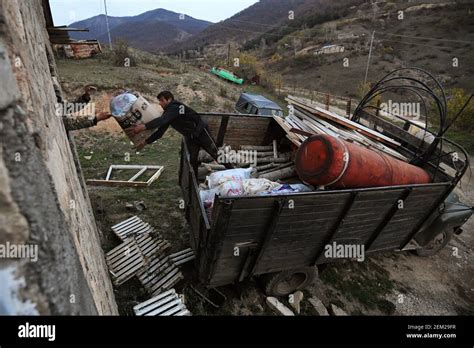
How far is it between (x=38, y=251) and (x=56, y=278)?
0.44 feet

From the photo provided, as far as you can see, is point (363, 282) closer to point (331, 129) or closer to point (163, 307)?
point (331, 129)

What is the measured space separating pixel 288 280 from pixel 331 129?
2520 mm

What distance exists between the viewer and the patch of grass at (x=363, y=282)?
14.5 feet

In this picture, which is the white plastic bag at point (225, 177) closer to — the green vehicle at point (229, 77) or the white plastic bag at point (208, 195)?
the white plastic bag at point (208, 195)

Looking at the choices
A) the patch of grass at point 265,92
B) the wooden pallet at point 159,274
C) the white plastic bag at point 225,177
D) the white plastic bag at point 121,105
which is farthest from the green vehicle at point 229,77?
the wooden pallet at point 159,274

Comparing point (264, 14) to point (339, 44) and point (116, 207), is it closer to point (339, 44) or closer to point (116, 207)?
point (339, 44)

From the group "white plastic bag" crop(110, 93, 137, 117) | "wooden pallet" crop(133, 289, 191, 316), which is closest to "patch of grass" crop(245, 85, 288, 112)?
"white plastic bag" crop(110, 93, 137, 117)

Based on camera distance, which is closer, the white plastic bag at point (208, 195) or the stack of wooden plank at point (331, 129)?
the white plastic bag at point (208, 195)

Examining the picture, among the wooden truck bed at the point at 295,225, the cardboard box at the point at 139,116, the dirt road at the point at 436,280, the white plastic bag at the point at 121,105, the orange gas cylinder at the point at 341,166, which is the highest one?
the white plastic bag at the point at 121,105

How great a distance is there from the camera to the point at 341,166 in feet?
11.1

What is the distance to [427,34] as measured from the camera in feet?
136

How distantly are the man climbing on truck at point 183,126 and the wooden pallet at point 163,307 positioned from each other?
203cm

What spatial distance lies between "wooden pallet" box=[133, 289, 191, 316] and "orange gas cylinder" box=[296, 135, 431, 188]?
2.18 meters
